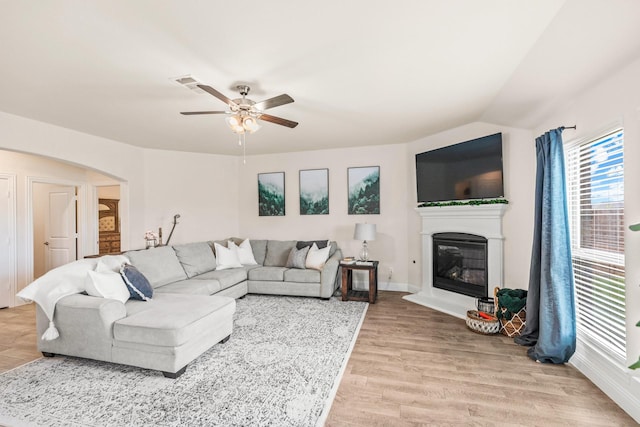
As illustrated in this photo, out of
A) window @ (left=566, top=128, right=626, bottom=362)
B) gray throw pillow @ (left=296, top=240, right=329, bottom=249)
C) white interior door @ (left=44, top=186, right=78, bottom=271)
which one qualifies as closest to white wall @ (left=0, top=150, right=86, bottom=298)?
white interior door @ (left=44, top=186, right=78, bottom=271)

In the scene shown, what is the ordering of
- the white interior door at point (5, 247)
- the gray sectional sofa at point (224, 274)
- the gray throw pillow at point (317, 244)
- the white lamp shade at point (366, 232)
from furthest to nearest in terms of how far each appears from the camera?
1. the gray throw pillow at point (317, 244)
2. the white lamp shade at point (366, 232)
3. the white interior door at point (5, 247)
4. the gray sectional sofa at point (224, 274)

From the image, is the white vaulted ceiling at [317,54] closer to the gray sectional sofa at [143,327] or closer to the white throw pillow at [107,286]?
the white throw pillow at [107,286]

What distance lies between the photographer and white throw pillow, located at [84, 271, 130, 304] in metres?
2.73

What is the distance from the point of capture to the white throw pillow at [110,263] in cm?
300

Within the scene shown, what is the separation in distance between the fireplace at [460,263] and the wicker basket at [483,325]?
712mm

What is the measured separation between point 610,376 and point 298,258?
3.69 metres

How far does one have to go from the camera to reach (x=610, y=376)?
218 centimetres

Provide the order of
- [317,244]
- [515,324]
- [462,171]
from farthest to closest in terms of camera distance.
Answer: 1. [317,244]
2. [462,171]
3. [515,324]

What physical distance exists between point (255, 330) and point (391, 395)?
1.72 m

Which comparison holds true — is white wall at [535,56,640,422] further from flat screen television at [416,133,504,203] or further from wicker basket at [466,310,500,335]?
flat screen television at [416,133,504,203]

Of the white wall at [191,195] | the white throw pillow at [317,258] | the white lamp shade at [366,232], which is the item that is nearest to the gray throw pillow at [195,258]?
the white wall at [191,195]

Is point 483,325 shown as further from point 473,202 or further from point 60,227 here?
point 60,227

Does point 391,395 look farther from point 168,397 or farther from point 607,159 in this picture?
point 607,159

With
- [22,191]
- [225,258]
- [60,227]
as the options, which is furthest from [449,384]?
[60,227]
